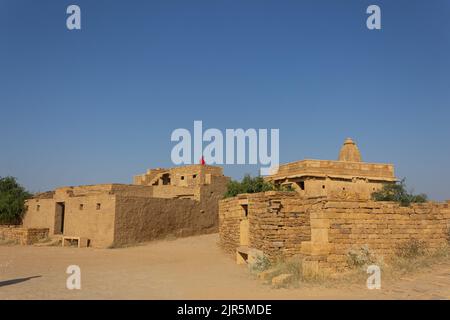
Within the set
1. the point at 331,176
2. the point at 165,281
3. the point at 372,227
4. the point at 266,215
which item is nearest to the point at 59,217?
the point at 331,176

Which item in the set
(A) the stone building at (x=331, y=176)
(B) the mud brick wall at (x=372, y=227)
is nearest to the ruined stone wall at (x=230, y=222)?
(B) the mud brick wall at (x=372, y=227)

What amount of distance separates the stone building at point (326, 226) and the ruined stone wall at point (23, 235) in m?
13.6

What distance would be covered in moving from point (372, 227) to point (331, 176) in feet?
40.8

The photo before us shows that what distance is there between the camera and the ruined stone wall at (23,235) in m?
22.9

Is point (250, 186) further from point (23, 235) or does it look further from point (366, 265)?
point (23, 235)

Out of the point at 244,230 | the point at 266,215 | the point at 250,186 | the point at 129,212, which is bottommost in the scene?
the point at 244,230

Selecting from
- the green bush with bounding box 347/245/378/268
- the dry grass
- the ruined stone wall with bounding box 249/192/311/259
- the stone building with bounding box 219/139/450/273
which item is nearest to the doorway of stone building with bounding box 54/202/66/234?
the stone building with bounding box 219/139/450/273

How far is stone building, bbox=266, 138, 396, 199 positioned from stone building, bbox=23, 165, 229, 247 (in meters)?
4.80

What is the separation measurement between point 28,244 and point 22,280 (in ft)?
44.9

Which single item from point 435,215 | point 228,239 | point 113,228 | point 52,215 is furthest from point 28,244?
point 435,215

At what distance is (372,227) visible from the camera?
10.0 metres

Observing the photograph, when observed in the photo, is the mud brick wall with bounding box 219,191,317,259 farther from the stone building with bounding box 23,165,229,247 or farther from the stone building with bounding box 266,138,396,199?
the stone building with bounding box 23,165,229,247

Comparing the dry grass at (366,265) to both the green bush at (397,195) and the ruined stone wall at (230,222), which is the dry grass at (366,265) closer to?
the green bush at (397,195)
